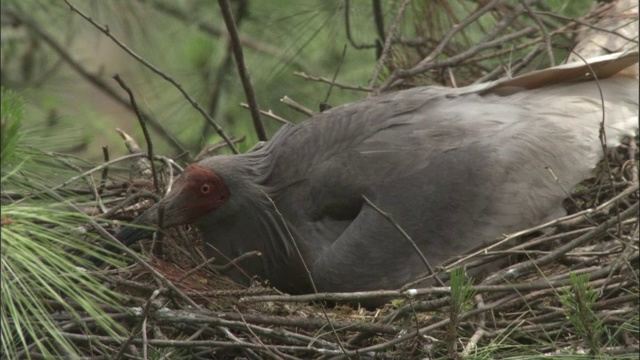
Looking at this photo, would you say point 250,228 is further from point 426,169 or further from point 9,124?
point 9,124

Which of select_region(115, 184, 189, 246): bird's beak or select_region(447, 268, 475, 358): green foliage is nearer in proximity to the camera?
select_region(447, 268, 475, 358): green foliage

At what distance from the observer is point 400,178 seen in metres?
5.67

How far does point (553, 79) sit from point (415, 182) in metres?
0.94

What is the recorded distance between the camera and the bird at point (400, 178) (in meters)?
5.62

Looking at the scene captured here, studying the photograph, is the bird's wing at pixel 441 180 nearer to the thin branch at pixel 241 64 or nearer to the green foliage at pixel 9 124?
the thin branch at pixel 241 64

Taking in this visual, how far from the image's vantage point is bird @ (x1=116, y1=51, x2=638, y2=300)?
5621mm

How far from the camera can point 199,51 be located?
28.2 feet

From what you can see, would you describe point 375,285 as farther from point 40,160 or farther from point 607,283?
point 40,160

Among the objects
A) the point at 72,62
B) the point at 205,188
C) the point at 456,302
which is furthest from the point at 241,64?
the point at 456,302

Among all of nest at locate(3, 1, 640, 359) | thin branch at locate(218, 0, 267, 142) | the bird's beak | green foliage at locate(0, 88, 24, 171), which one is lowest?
nest at locate(3, 1, 640, 359)

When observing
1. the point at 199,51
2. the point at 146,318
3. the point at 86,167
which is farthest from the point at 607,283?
the point at 199,51

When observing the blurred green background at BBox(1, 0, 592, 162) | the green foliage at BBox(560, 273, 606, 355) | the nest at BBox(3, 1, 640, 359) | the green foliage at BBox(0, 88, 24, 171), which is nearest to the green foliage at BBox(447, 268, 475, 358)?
the nest at BBox(3, 1, 640, 359)

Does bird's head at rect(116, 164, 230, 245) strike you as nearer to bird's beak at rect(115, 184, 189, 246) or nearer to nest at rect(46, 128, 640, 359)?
bird's beak at rect(115, 184, 189, 246)

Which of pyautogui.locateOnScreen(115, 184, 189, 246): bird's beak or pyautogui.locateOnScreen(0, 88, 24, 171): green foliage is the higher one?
pyautogui.locateOnScreen(0, 88, 24, 171): green foliage
